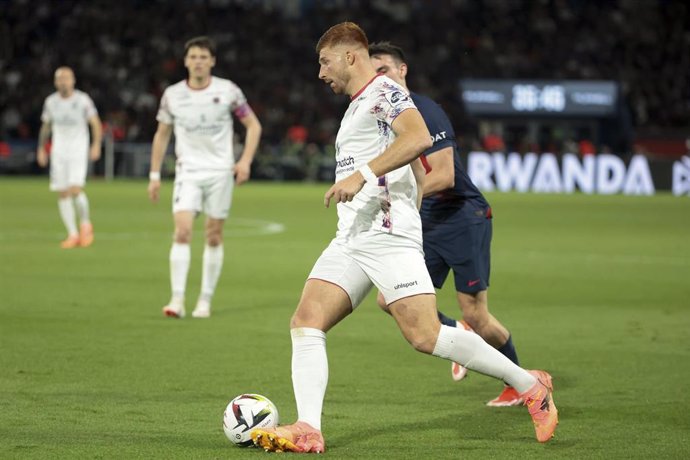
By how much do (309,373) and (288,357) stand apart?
315cm

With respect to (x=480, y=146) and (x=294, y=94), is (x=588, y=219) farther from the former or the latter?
(x=294, y=94)

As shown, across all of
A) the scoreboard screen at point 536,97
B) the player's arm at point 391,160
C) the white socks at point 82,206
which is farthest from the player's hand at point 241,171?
the scoreboard screen at point 536,97

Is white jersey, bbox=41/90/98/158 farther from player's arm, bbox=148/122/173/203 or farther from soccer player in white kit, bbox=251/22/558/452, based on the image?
soccer player in white kit, bbox=251/22/558/452

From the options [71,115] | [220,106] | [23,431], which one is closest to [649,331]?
[220,106]

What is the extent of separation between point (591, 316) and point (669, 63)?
116 ft

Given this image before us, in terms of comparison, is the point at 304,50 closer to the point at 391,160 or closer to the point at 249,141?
the point at 249,141

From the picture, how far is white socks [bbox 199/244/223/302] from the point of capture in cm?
1141

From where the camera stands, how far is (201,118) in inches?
457

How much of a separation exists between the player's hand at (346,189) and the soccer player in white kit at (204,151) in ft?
18.5

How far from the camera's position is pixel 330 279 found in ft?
20.3

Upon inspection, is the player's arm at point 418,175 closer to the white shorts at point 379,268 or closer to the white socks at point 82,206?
the white shorts at point 379,268

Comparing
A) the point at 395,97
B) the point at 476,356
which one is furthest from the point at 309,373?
the point at 395,97

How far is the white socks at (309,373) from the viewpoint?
6035mm

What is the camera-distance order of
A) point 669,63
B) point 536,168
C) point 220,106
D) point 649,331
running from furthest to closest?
1. point 669,63
2. point 536,168
3. point 220,106
4. point 649,331
